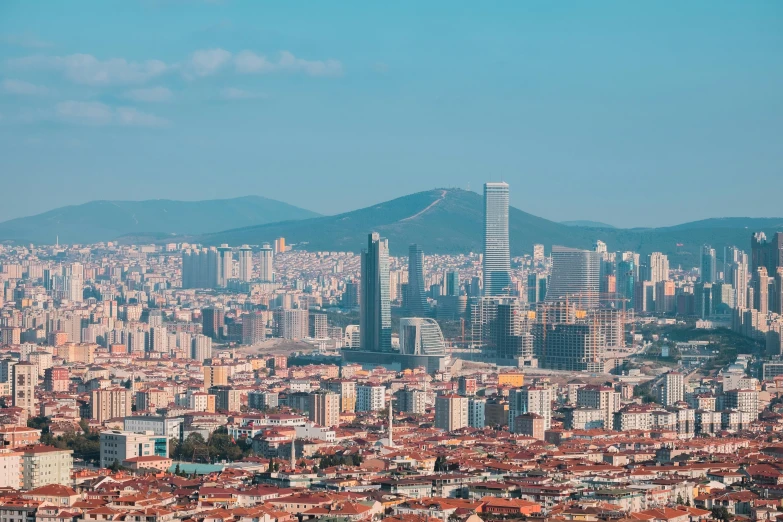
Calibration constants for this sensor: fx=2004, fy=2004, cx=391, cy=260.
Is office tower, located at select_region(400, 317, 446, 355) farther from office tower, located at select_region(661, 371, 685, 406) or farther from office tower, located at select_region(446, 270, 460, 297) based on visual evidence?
office tower, located at select_region(446, 270, 460, 297)

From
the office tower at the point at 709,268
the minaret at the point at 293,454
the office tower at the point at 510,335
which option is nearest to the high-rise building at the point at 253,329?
the office tower at the point at 510,335

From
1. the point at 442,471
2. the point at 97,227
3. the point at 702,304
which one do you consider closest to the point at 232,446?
the point at 442,471

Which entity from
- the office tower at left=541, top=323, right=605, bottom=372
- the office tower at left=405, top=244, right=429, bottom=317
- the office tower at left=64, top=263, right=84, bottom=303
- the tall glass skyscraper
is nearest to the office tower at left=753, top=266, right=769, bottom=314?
the office tower at left=541, top=323, right=605, bottom=372

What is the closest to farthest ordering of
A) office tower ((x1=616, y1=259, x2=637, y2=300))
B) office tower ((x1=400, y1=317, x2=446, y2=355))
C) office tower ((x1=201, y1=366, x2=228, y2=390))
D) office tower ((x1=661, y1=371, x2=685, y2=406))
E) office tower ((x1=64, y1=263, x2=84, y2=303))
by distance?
1. office tower ((x1=661, y1=371, x2=685, y2=406))
2. office tower ((x1=201, y1=366, x2=228, y2=390))
3. office tower ((x1=400, y1=317, x2=446, y2=355))
4. office tower ((x1=616, y1=259, x2=637, y2=300))
5. office tower ((x1=64, y1=263, x2=84, y2=303))

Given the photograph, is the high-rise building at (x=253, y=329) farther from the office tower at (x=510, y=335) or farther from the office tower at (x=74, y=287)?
the office tower at (x=74, y=287)

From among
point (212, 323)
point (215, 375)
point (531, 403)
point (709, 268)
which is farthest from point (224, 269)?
point (531, 403)

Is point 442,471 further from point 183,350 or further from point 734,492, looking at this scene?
point 183,350

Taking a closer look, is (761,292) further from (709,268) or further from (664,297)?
(709,268)
